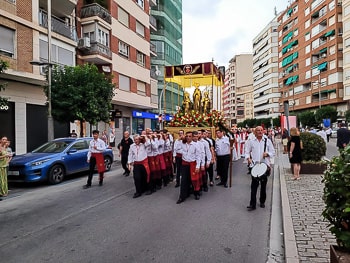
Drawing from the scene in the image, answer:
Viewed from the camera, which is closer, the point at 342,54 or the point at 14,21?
the point at 14,21

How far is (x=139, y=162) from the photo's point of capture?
8070 millimetres

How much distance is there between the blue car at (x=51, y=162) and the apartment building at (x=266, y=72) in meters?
80.2

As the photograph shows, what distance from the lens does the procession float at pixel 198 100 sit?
13.2 meters

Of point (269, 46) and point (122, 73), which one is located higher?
point (269, 46)

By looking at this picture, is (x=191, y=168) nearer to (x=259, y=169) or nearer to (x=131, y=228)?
(x=259, y=169)

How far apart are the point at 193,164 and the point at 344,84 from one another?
161ft

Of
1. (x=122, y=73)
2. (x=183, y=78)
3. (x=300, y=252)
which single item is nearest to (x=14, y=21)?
(x=183, y=78)

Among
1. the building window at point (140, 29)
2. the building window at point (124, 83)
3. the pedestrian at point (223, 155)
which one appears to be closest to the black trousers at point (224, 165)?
the pedestrian at point (223, 155)

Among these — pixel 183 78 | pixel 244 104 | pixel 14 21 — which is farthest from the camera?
pixel 244 104

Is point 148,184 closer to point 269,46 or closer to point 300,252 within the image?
point 300,252

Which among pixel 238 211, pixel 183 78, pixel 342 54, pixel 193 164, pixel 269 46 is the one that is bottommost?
pixel 238 211

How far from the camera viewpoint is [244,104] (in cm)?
11944

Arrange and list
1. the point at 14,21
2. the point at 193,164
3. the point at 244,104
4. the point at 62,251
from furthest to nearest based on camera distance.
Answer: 1. the point at 244,104
2. the point at 14,21
3. the point at 193,164
4. the point at 62,251

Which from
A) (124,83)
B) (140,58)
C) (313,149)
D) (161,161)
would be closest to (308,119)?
(140,58)
